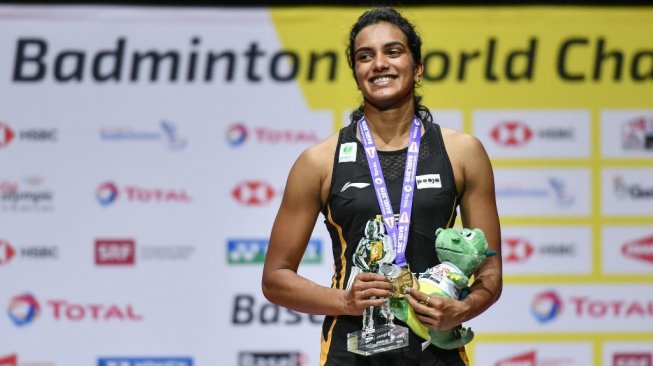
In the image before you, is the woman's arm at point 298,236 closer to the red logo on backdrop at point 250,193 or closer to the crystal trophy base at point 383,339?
the crystal trophy base at point 383,339

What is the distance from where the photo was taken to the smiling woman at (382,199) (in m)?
2.69

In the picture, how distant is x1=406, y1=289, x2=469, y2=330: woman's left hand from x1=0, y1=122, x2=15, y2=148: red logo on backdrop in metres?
3.22

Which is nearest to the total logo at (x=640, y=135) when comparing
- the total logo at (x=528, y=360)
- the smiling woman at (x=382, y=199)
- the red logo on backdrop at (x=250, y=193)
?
the total logo at (x=528, y=360)

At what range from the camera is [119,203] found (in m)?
5.27

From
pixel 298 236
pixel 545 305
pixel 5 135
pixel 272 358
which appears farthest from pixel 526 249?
pixel 298 236

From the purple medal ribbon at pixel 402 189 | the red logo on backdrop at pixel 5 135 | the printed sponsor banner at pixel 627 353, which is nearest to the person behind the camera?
the purple medal ribbon at pixel 402 189

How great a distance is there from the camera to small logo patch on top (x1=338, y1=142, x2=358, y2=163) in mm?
2809

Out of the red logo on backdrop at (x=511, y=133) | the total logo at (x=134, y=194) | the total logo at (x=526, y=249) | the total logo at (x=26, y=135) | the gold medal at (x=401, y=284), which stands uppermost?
the red logo on backdrop at (x=511, y=133)

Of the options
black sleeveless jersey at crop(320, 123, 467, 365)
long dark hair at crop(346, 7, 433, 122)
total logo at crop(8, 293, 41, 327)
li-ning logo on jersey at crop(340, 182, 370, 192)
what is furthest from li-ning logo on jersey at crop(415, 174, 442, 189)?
total logo at crop(8, 293, 41, 327)

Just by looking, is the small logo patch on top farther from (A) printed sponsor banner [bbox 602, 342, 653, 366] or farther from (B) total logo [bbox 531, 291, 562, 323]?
(A) printed sponsor banner [bbox 602, 342, 653, 366]

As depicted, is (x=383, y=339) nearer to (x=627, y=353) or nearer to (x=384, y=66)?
(x=384, y=66)

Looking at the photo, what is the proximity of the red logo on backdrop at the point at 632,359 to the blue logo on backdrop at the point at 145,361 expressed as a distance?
6.70ft

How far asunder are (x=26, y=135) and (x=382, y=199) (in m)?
3.00

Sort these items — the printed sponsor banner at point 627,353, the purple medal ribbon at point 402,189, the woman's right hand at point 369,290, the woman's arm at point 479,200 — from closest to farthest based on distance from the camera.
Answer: the woman's right hand at point 369,290 < the purple medal ribbon at point 402,189 < the woman's arm at point 479,200 < the printed sponsor banner at point 627,353
